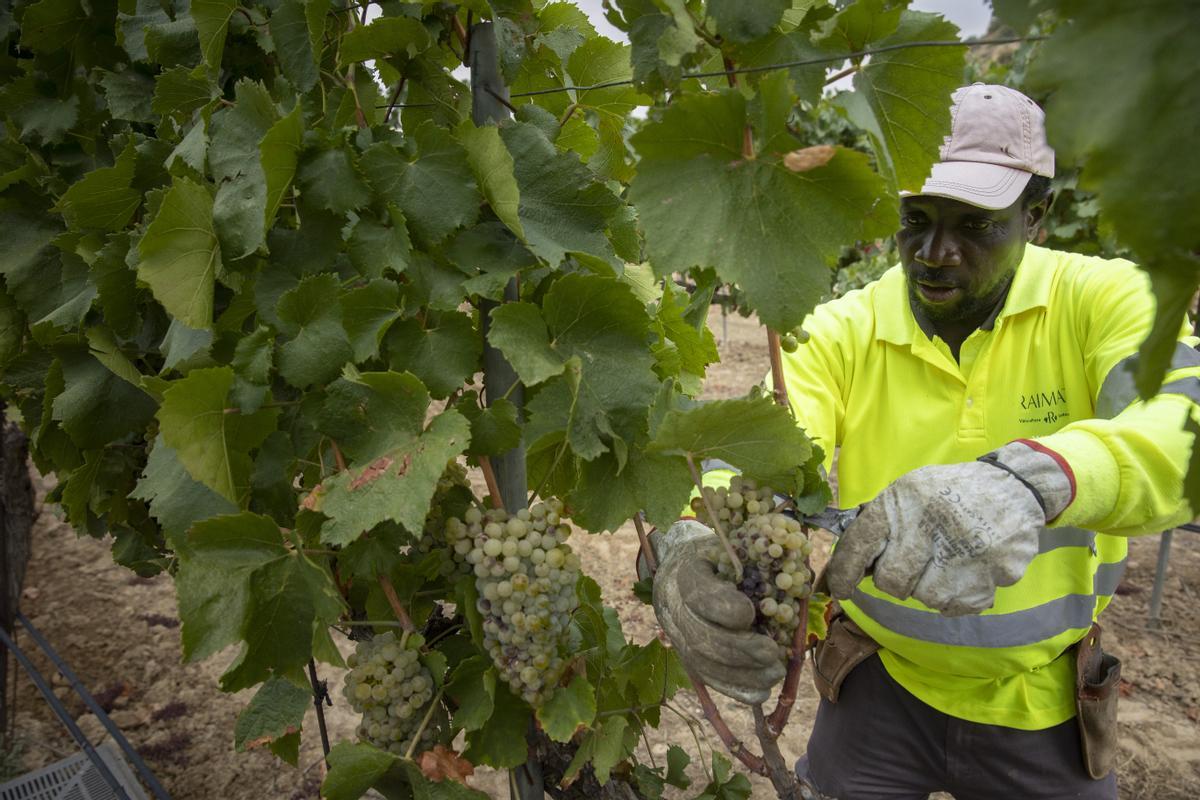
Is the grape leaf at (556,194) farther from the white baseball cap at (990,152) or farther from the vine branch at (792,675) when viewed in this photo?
the white baseball cap at (990,152)

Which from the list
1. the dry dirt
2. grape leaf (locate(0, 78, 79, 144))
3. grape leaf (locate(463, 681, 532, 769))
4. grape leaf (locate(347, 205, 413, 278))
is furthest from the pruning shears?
grape leaf (locate(0, 78, 79, 144))

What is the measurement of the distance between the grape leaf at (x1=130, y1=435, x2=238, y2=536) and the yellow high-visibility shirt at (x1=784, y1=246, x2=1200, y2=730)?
4.10 ft

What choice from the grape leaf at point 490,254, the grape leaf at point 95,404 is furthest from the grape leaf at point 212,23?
the grape leaf at point 95,404

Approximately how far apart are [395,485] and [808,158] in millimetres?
564

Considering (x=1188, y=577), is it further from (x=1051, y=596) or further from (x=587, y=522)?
(x=587, y=522)

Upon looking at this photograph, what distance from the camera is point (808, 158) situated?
0.76 metres

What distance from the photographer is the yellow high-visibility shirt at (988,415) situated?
183cm

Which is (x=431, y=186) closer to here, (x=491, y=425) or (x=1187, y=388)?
(x=491, y=425)

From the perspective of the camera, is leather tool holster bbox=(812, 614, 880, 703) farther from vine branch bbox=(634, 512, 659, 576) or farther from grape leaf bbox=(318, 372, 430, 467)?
grape leaf bbox=(318, 372, 430, 467)

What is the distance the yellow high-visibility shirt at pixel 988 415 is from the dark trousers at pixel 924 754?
0.19ft

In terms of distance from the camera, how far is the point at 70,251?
1.83 metres

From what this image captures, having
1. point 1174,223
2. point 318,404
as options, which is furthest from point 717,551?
point 1174,223

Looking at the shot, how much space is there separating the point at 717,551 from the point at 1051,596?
1.21 metres

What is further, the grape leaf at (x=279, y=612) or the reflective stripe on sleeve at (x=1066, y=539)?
the reflective stripe on sleeve at (x=1066, y=539)
